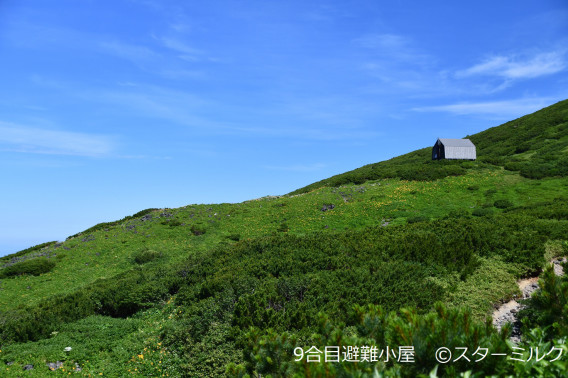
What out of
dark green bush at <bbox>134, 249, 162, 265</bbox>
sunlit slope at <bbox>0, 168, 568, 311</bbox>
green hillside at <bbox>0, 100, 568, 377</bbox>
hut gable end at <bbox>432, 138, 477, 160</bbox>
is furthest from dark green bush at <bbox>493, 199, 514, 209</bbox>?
dark green bush at <bbox>134, 249, 162, 265</bbox>

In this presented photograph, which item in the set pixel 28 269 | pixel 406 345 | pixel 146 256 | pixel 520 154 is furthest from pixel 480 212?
pixel 28 269

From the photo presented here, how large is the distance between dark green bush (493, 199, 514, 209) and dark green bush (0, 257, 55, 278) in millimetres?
37780

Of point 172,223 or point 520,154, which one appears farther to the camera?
point 520,154

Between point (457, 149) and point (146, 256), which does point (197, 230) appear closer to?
point (146, 256)

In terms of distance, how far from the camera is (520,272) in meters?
13.2

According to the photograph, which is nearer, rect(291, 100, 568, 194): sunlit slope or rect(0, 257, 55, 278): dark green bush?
rect(0, 257, 55, 278): dark green bush

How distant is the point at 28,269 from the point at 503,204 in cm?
3952

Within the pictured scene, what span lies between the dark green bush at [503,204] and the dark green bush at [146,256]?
1141 inches

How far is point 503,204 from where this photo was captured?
29.7 meters

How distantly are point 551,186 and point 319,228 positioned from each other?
22.3 meters

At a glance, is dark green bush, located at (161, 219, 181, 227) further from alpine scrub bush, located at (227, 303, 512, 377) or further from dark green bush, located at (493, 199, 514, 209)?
alpine scrub bush, located at (227, 303, 512, 377)

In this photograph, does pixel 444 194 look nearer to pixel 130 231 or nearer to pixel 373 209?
pixel 373 209

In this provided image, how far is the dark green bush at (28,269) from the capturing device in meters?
27.6

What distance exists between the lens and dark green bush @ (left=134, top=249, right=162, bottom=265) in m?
28.1
